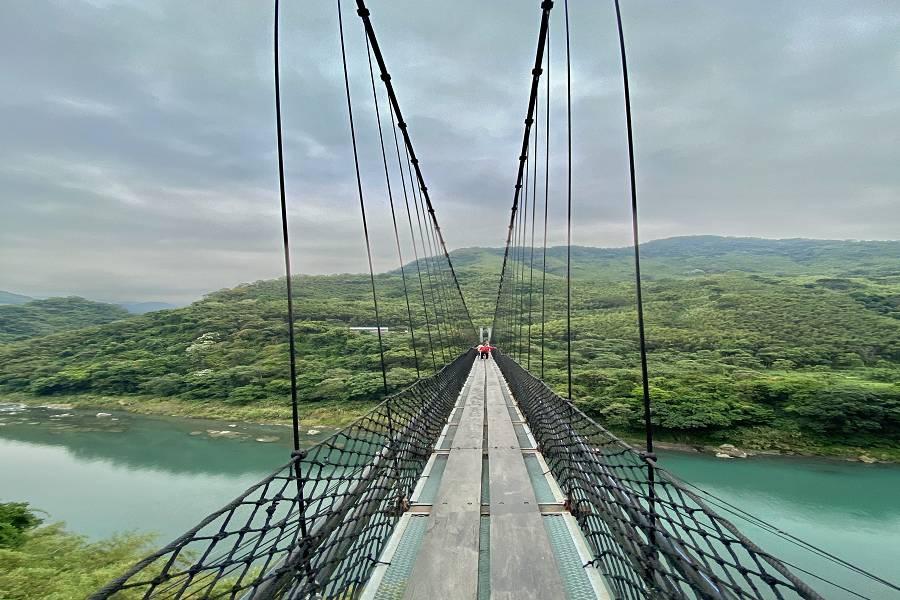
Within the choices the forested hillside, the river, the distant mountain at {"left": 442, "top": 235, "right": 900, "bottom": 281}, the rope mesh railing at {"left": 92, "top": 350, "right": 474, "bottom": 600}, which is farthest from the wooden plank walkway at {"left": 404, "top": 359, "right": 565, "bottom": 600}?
the distant mountain at {"left": 442, "top": 235, "right": 900, "bottom": 281}

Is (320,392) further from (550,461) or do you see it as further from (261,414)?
(550,461)

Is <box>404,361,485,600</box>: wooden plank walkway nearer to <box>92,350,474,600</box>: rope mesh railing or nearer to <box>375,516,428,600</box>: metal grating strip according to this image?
<box>375,516,428,600</box>: metal grating strip

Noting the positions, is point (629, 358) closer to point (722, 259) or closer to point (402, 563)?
point (402, 563)

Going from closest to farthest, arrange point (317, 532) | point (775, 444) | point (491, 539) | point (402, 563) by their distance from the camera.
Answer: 1. point (317, 532)
2. point (402, 563)
3. point (491, 539)
4. point (775, 444)

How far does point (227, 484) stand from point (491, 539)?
11.3m

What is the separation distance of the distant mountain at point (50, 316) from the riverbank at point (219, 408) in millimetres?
30101

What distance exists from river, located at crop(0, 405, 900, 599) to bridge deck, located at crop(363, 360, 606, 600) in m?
6.70

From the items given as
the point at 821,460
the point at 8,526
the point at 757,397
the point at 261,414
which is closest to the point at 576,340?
the point at 757,397

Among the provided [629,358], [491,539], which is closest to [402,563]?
[491,539]

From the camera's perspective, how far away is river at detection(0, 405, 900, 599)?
7.52 meters

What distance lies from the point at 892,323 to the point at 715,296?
38.7ft

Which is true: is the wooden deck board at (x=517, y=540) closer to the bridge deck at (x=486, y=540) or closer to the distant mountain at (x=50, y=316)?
the bridge deck at (x=486, y=540)

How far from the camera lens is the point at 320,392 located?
685 inches

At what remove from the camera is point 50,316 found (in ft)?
177
